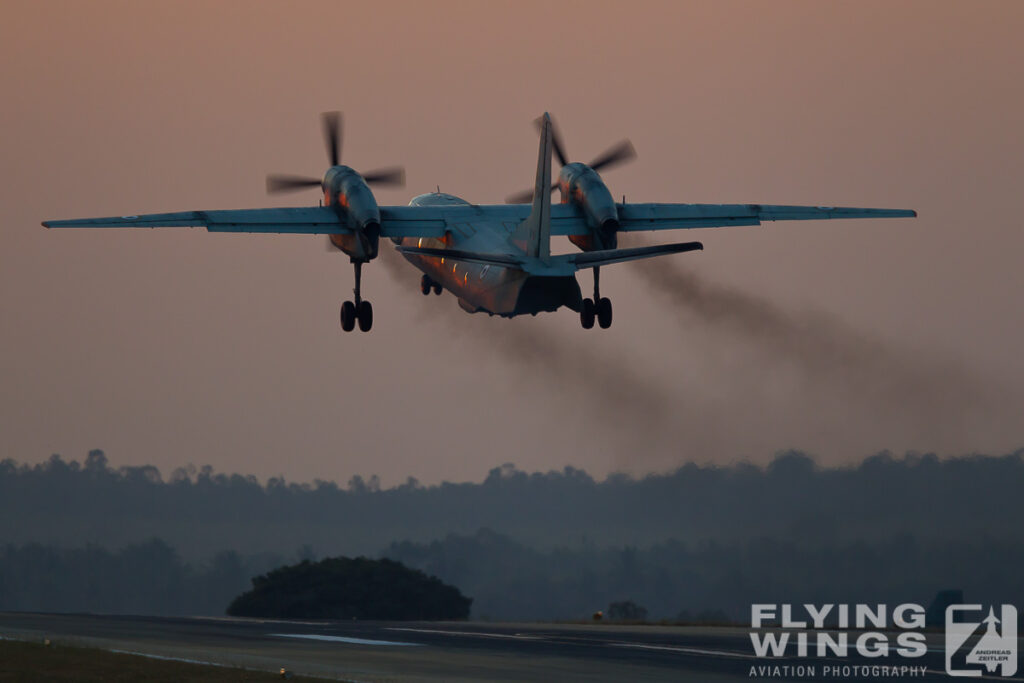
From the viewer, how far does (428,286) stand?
51000mm

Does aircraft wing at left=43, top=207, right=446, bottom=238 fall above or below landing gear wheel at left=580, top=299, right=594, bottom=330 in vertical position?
above

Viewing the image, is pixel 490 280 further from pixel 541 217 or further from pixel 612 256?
pixel 612 256

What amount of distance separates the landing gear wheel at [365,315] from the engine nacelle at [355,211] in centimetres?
235

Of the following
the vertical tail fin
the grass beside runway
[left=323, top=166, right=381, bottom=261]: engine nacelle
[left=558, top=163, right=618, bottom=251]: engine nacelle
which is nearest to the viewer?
the grass beside runway

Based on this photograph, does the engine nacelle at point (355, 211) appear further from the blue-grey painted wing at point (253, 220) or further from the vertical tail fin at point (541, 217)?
the vertical tail fin at point (541, 217)

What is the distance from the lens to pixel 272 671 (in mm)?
28375

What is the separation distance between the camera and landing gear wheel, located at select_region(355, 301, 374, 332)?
46.8 metres

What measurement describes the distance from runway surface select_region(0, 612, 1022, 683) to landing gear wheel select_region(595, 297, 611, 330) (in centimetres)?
1004

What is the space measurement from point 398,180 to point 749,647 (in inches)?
855

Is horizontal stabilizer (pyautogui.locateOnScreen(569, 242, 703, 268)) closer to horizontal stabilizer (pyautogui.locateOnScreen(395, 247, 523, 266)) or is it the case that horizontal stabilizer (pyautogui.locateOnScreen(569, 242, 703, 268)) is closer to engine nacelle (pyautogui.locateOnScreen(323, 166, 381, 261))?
horizontal stabilizer (pyautogui.locateOnScreen(395, 247, 523, 266))

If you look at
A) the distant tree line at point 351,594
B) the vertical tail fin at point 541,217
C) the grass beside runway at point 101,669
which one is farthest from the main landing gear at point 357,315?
the distant tree line at point 351,594

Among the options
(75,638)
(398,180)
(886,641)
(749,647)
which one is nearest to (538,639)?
(749,647)

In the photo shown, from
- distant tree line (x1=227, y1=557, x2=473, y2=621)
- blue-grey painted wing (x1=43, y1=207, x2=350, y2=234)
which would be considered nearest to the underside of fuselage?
blue-grey painted wing (x1=43, y1=207, x2=350, y2=234)

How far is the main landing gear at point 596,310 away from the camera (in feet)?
148
